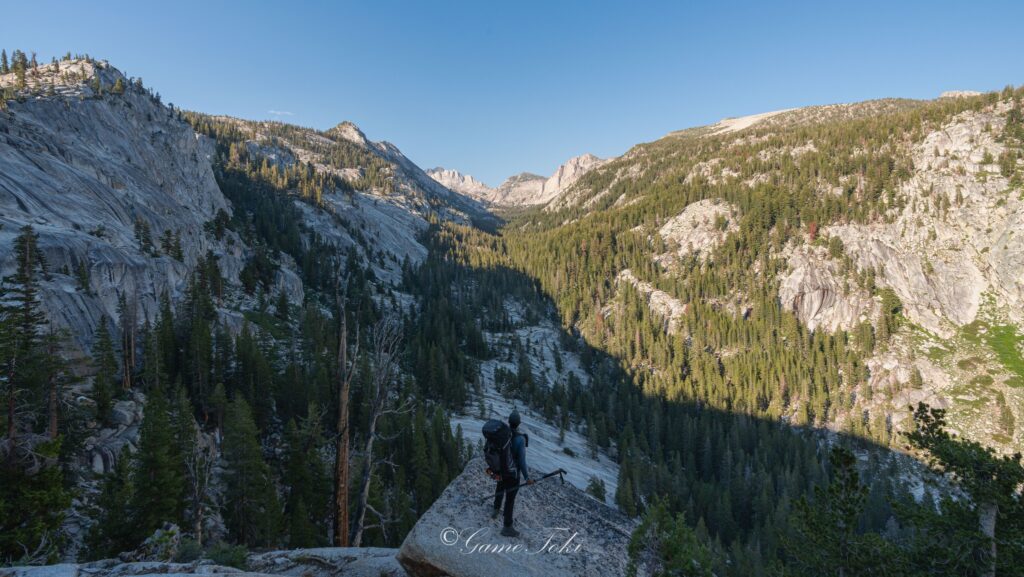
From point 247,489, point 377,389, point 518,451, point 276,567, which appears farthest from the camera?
point 247,489

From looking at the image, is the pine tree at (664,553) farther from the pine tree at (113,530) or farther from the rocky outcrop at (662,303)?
the rocky outcrop at (662,303)

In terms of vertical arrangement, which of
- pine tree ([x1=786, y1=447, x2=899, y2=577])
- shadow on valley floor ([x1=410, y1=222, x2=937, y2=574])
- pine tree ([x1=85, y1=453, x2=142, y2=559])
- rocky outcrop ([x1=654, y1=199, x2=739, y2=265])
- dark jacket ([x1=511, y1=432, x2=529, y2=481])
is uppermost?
rocky outcrop ([x1=654, y1=199, x2=739, y2=265])

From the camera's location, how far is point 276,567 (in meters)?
10.7

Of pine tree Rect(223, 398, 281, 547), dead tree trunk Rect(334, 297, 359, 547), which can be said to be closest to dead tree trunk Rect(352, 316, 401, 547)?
dead tree trunk Rect(334, 297, 359, 547)

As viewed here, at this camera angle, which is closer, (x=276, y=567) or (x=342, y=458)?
(x=276, y=567)

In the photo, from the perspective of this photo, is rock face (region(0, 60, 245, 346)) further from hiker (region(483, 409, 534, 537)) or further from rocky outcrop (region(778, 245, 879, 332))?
rocky outcrop (region(778, 245, 879, 332))

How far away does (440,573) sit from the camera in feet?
26.3

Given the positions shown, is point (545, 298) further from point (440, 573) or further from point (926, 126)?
point (440, 573)

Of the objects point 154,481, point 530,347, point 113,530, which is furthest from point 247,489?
point 530,347

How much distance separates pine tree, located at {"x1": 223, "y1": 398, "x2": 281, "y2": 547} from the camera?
2800cm

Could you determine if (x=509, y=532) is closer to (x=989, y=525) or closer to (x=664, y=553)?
(x=664, y=553)

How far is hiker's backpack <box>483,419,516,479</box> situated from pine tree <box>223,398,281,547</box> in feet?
86.9

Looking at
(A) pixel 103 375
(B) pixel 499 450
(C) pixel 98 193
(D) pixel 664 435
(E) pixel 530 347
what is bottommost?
(D) pixel 664 435

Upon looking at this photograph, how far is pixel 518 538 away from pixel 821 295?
152087 millimetres
